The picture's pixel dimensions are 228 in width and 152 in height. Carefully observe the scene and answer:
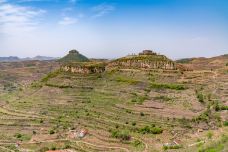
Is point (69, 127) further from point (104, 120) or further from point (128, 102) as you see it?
point (128, 102)

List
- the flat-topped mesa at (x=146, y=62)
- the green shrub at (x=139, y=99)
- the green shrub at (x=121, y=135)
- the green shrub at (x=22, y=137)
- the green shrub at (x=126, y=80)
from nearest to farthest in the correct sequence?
the green shrub at (x=121, y=135), the green shrub at (x=22, y=137), the green shrub at (x=139, y=99), the green shrub at (x=126, y=80), the flat-topped mesa at (x=146, y=62)

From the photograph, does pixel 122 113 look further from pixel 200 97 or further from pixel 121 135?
pixel 200 97

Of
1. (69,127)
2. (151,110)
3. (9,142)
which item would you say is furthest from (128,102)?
(9,142)

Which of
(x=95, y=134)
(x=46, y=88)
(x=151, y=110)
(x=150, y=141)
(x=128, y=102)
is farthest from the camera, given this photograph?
(x=46, y=88)

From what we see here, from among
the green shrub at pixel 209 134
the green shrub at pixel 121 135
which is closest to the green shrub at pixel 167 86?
the green shrub at pixel 121 135

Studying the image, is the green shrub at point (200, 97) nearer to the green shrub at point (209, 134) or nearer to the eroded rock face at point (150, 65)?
the green shrub at point (209, 134)

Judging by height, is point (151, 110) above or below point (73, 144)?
above
